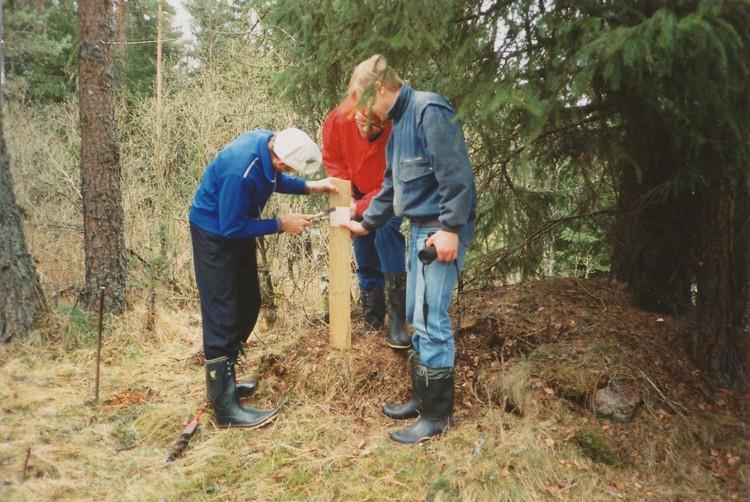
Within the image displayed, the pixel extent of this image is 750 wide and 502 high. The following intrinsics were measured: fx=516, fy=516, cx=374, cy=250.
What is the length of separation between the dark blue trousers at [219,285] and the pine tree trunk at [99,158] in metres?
2.85

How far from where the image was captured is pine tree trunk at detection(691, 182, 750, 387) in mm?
3146

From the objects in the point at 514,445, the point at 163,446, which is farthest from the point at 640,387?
the point at 163,446

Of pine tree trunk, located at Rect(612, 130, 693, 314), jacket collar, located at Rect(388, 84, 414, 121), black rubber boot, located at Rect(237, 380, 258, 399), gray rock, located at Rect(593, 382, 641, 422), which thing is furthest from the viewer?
black rubber boot, located at Rect(237, 380, 258, 399)

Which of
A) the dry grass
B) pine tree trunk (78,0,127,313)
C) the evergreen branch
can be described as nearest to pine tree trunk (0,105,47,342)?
the dry grass

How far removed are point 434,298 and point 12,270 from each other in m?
4.49

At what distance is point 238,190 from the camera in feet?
10.4

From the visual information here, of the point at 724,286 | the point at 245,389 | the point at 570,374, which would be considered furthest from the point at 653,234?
the point at 245,389

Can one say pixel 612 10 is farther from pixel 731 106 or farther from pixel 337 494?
pixel 337 494

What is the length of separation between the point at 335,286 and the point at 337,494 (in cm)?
148

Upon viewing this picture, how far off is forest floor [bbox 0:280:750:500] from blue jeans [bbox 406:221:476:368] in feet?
1.77

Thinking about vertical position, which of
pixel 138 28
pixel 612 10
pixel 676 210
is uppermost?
pixel 138 28

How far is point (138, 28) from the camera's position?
1859 cm

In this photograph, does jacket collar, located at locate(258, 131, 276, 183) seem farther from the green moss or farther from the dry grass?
the green moss

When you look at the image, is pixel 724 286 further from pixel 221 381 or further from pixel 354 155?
pixel 221 381
